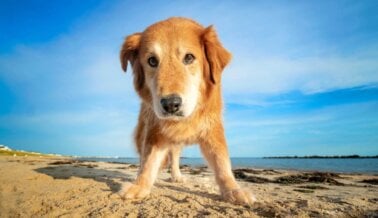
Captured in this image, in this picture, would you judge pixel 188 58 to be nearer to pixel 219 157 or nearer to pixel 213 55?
pixel 213 55

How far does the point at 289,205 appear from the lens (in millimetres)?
3451

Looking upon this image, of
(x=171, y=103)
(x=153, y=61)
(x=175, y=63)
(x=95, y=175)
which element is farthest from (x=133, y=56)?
(x=95, y=175)

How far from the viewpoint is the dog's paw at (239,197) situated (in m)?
3.58

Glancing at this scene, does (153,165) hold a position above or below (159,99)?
Result: below

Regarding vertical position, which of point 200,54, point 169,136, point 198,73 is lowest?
point 169,136

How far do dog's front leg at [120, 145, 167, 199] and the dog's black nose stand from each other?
113cm

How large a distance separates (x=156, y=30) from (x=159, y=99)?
1.19m

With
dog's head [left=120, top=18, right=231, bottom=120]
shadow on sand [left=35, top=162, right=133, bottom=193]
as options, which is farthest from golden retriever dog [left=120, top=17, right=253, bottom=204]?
shadow on sand [left=35, top=162, right=133, bottom=193]

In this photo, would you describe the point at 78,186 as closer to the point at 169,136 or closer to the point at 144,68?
the point at 169,136

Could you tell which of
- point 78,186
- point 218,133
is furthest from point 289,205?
point 78,186

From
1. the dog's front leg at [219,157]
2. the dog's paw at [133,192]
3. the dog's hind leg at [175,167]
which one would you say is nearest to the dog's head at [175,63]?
the dog's front leg at [219,157]

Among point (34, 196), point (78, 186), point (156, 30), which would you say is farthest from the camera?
point (78, 186)

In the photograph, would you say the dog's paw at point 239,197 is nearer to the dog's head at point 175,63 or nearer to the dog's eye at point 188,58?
the dog's head at point 175,63

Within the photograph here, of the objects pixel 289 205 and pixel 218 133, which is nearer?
pixel 289 205
